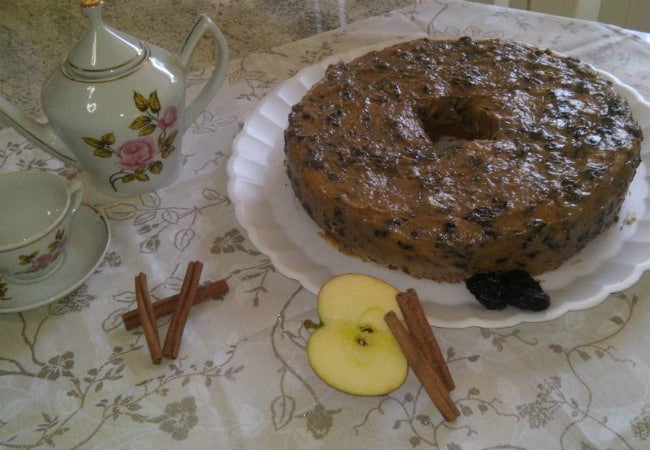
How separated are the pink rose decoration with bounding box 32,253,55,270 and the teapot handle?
18.0 inches

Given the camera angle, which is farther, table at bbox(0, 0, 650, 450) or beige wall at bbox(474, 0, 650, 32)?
beige wall at bbox(474, 0, 650, 32)

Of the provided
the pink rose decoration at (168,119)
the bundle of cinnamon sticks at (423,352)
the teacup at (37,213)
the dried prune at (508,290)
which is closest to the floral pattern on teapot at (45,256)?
the teacup at (37,213)

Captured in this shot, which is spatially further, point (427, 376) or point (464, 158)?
point (464, 158)

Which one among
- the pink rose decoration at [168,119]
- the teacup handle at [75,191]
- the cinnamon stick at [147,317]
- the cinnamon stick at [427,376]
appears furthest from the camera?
the pink rose decoration at [168,119]

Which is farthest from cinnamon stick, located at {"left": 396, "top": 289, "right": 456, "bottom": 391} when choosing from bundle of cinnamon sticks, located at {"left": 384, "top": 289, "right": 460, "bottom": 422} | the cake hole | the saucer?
the saucer

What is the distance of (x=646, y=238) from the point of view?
3.79 feet

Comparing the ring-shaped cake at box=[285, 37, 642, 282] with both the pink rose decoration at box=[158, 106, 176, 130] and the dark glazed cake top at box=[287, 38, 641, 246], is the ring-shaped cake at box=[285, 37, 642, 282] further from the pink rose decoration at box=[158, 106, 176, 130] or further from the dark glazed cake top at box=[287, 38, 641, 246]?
the pink rose decoration at box=[158, 106, 176, 130]

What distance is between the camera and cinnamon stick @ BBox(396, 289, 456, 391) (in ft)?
3.22

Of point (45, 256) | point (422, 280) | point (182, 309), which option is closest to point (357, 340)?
point (422, 280)

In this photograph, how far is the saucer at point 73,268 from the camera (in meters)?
1.14

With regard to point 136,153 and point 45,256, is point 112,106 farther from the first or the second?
point 45,256

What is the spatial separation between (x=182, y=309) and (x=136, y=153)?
424 mm

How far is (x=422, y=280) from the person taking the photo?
3.77 ft

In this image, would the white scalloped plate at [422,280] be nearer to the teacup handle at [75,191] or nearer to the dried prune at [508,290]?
the dried prune at [508,290]
